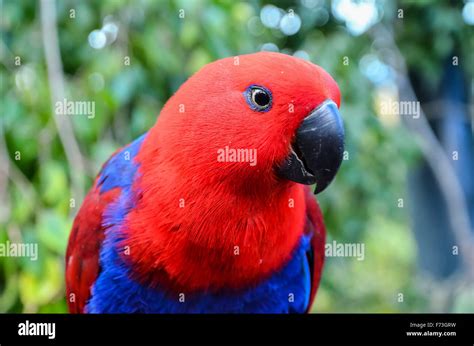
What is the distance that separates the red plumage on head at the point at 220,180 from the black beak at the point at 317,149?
17 mm

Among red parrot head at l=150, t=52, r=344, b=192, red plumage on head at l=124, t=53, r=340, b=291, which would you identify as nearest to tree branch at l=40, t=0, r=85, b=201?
red plumage on head at l=124, t=53, r=340, b=291

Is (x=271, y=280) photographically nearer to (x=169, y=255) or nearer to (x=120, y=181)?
(x=169, y=255)

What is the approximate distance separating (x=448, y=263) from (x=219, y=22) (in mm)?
1711

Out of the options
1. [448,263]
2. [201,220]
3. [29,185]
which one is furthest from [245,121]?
[448,263]

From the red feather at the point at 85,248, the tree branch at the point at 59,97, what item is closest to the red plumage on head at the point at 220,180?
the red feather at the point at 85,248

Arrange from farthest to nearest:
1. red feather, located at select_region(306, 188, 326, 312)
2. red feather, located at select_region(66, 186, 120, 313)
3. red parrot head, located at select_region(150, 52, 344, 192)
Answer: red feather, located at select_region(306, 188, 326, 312) < red feather, located at select_region(66, 186, 120, 313) < red parrot head, located at select_region(150, 52, 344, 192)

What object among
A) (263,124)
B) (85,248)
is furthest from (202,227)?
(85,248)

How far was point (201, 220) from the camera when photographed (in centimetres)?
107

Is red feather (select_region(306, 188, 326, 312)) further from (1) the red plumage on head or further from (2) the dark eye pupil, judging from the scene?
(2) the dark eye pupil

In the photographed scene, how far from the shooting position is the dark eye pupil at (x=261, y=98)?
3.30 ft

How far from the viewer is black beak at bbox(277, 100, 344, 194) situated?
39.1 inches

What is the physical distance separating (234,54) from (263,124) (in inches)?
27.2

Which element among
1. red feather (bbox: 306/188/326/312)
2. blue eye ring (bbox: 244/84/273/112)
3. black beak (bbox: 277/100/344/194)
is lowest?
red feather (bbox: 306/188/326/312)
